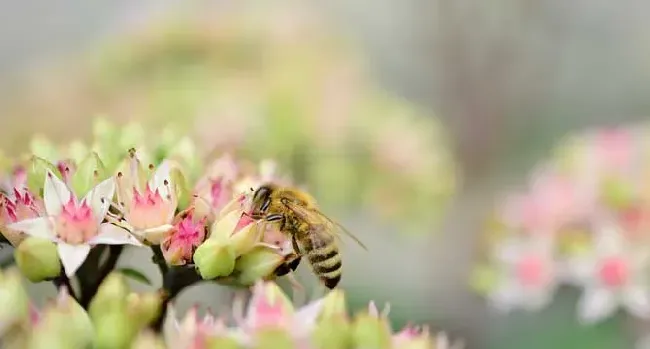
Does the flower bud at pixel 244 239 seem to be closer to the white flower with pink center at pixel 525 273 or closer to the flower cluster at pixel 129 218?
the flower cluster at pixel 129 218

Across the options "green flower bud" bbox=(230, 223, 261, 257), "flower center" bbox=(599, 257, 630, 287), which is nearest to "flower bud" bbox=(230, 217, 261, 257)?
"green flower bud" bbox=(230, 223, 261, 257)

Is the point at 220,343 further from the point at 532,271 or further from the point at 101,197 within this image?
the point at 532,271

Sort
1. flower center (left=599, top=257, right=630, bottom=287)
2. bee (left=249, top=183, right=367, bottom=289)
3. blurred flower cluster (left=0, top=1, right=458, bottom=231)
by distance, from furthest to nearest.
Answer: blurred flower cluster (left=0, top=1, right=458, bottom=231)
flower center (left=599, top=257, right=630, bottom=287)
bee (left=249, top=183, right=367, bottom=289)

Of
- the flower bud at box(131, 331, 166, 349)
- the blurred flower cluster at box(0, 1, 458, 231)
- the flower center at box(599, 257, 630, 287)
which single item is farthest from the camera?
the blurred flower cluster at box(0, 1, 458, 231)

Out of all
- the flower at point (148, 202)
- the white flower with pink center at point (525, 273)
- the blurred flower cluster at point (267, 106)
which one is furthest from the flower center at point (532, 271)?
the flower at point (148, 202)

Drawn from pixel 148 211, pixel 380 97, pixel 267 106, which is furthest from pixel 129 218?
pixel 380 97

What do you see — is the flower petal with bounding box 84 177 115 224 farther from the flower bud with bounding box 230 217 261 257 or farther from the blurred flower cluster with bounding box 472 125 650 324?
the blurred flower cluster with bounding box 472 125 650 324
